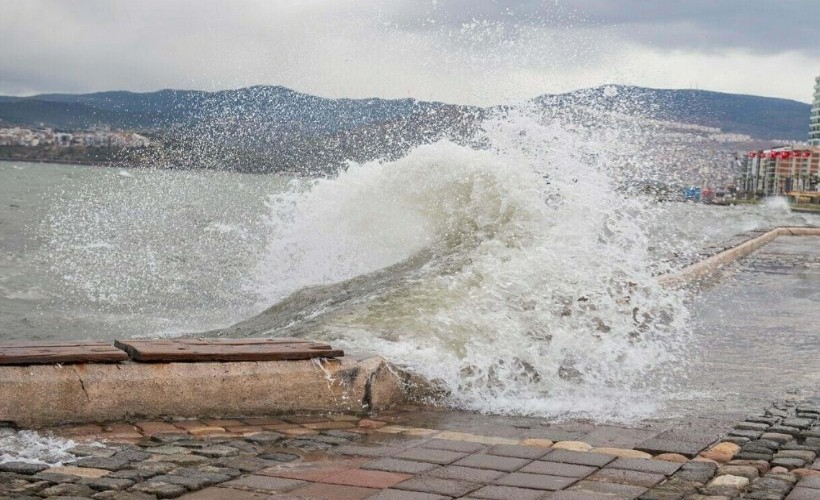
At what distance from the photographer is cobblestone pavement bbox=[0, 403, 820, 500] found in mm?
4289

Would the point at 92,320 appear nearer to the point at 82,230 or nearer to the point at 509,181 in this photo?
the point at 509,181

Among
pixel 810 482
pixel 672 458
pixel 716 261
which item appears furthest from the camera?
pixel 716 261

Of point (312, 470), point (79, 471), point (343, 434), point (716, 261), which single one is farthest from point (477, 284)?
point (716, 261)

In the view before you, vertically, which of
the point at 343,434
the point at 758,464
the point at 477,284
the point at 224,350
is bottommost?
the point at 343,434

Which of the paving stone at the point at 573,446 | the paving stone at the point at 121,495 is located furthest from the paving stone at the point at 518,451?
the paving stone at the point at 121,495

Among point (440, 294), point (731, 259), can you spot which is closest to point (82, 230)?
point (731, 259)

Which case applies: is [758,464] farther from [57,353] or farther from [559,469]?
[57,353]

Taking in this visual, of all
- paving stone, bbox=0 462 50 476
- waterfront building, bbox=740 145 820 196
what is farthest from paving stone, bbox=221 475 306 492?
waterfront building, bbox=740 145 820 196

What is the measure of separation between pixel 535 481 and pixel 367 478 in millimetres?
716

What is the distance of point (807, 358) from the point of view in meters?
8.47

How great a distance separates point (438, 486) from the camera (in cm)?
438

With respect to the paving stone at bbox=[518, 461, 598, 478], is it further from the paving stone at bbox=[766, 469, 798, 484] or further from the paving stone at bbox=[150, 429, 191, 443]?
the paving stone at bbox=[150, 429, 191, 443]

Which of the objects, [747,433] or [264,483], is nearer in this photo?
[264,483]

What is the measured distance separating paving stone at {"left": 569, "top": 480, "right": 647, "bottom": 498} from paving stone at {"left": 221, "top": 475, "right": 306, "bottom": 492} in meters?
1.17
